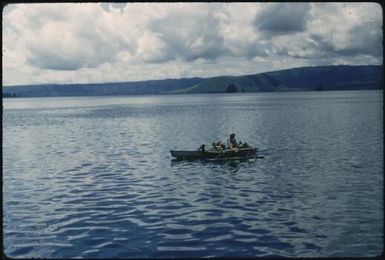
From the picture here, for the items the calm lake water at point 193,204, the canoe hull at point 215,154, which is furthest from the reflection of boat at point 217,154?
the calm lake water at point 193,204

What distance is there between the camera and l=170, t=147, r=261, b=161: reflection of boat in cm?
4397

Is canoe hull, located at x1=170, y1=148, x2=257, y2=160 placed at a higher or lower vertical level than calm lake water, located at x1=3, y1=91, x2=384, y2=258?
higher

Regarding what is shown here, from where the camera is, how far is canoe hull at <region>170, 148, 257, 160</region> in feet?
144

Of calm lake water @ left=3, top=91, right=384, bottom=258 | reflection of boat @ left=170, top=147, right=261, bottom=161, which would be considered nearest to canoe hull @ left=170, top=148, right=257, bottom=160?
reflection of boat @ left=170, top=147, right=261, bottom=161

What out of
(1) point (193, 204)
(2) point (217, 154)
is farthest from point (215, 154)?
(1) point (193, 204)

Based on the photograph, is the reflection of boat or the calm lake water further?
the reflection of boat

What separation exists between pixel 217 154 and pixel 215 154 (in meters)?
0.21

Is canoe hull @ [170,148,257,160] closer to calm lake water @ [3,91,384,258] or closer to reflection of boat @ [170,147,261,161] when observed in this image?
reflection of boat @ [170,147,261,161]

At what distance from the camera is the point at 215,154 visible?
44062 mm

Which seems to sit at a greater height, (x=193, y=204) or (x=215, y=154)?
(x=215, y=154)

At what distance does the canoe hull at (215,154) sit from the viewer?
44.0 metres

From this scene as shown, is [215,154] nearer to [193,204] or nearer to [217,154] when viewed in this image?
[217,154]

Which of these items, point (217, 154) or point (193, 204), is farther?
point (217, 154)

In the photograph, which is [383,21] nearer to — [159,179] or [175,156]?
[159,179]
